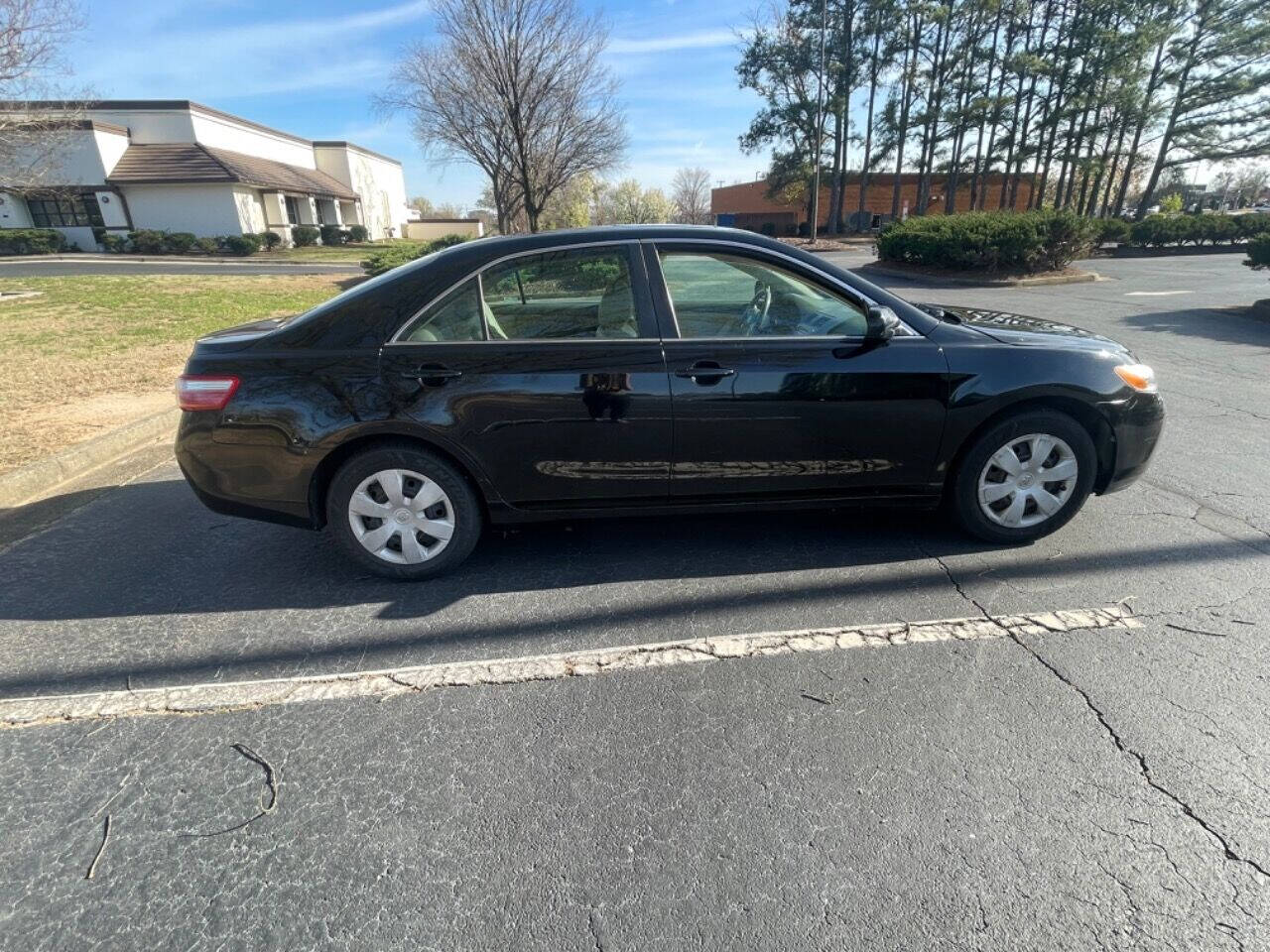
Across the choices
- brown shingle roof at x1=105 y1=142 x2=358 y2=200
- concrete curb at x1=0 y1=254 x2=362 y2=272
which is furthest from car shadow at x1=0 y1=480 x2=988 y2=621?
brown shingle roof at x1=105 y1=142 x2=358 y2=200

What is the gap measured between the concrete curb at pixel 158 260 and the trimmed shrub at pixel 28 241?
2.96 ft

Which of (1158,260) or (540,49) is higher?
(540,49)

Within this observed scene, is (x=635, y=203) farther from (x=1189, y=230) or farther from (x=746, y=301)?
(x=746, y=301)

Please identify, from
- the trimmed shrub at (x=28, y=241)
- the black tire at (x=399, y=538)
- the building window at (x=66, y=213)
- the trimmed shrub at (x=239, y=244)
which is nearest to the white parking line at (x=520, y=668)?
the black tire at (x=399, y=538)

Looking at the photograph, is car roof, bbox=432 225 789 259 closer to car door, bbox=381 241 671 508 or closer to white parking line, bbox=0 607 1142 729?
car door, bbox=381 241 671 508

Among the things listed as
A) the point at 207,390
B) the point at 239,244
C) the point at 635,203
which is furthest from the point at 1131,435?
the point at 635,203

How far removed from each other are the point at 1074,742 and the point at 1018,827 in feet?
1.59

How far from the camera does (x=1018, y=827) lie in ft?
6.43

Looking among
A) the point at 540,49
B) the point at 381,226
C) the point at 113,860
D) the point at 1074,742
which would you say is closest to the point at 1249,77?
the point at 540,49

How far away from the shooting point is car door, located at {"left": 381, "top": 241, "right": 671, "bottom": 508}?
3.19 metres

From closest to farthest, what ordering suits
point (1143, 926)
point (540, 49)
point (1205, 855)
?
point (1143, 926)
point (1205, 855)
point (540, 49)

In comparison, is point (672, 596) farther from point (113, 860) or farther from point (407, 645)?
point (113, 860)

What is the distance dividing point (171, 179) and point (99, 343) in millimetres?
34556

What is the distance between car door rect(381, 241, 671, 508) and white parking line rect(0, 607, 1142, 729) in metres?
0.89
